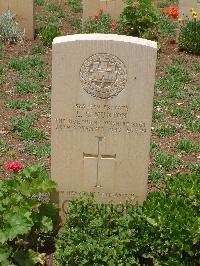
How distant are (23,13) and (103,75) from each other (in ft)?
19.1

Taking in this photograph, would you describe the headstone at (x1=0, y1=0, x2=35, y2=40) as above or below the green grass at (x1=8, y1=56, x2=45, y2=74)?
above

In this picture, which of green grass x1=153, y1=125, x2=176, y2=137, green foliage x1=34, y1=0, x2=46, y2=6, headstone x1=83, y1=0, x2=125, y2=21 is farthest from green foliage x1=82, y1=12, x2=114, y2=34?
green grass x1=153, y1=125, x2=176, y2=137

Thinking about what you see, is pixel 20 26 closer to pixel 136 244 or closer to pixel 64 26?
pixel 64 26

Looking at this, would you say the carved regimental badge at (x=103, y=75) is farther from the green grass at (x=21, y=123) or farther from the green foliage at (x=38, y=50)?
the green foliage at (x=38, y=50)

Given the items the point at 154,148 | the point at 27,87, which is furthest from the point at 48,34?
the point at 154,148

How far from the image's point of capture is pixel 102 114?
4.84m

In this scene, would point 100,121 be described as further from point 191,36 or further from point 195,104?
point 191,36

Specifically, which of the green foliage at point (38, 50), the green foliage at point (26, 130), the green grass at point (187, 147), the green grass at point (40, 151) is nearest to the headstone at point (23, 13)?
the green foliage at point (38, 50)

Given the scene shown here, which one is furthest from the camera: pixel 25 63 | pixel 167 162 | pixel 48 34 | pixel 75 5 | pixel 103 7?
pixel 75 5

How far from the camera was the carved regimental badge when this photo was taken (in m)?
4.66

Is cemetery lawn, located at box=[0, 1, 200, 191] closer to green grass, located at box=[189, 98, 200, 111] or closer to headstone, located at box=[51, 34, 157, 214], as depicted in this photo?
green grass, located at box=[189, 98, 200, 111]

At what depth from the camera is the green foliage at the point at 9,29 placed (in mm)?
9859

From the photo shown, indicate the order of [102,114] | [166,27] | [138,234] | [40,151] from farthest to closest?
[166,27] → [40,151] → [102,114] → [138,234]

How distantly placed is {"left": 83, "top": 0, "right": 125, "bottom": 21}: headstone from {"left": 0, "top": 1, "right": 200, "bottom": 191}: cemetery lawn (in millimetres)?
900
